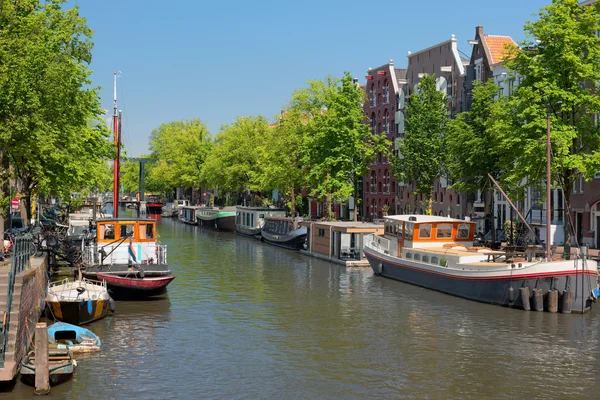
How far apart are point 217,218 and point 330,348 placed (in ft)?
270

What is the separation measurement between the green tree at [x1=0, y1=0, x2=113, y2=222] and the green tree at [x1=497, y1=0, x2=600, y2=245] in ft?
85.7

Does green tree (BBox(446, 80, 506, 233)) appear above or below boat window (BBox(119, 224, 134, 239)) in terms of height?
above

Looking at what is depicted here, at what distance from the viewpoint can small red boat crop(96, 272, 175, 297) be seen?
40491 mm

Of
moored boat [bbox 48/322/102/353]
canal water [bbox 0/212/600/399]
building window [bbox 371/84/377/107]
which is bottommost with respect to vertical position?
canal water [bbox 0/212/600/399]

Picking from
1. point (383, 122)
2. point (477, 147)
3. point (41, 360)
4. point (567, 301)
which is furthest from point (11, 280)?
point (383, 122)

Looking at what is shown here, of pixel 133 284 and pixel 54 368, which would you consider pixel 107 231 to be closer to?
pixel 133 284

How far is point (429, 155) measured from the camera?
77.6 meters

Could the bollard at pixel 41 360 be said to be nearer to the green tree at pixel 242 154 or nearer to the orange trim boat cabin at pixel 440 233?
the orange trim boat cabin at pixel 440 233

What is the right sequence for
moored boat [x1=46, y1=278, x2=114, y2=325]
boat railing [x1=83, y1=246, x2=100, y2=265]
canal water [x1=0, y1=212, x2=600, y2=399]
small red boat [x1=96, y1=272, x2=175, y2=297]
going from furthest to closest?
1. boat railing [x1=83, y1=246, x2=100, y2=265]
2. small red boat [x1=96, y1=272, x2=175, y2=297]
3. moored boat [x1=46, y1=278, x2=114, y2=325]
4. canal water [x1=0, y1=212, x2=600, y2=399]

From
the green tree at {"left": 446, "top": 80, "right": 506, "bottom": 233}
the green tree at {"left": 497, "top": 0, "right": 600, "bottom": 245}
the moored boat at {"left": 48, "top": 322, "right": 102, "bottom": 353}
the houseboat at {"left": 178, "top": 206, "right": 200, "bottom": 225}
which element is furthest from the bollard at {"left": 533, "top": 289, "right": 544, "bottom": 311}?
the houseboat at {"left": 178, "top": 206, "right": 200, "bottom": 225}

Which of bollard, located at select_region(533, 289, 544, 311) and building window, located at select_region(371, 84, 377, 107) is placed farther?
building window, located at select_region(371, 84, 377, 107)

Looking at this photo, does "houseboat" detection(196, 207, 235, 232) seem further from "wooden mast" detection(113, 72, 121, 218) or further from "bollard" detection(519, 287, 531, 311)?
"bollard" detection(519, 287, 531, 311)

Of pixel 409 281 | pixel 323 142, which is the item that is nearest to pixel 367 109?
pixel 323 142

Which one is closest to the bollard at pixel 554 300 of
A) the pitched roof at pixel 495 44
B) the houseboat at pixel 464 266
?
the houseboat at pixel 464 266
